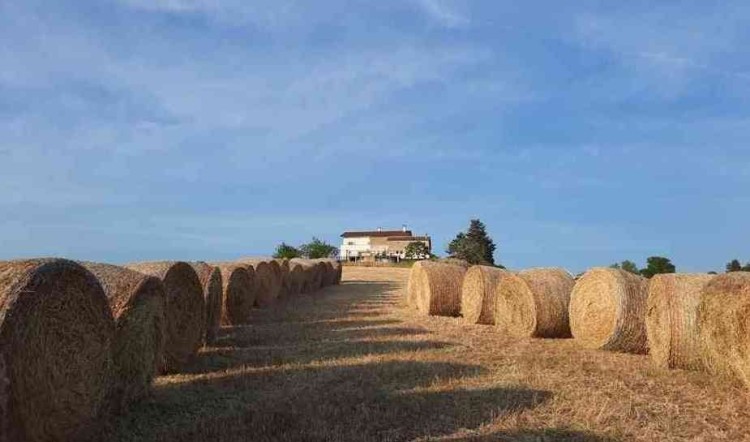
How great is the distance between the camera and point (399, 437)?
252 inches

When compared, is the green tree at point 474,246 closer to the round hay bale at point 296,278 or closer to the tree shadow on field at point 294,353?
the round hay bale at point 296,278

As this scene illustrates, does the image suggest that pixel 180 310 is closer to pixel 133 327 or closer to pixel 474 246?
pixel 133 327

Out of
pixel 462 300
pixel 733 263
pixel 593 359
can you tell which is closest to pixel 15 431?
pixel 593 359

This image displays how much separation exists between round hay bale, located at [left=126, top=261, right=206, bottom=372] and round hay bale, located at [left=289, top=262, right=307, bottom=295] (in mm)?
14716

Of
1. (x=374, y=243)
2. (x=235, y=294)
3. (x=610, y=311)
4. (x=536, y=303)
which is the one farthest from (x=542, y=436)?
(x=374, y=243)

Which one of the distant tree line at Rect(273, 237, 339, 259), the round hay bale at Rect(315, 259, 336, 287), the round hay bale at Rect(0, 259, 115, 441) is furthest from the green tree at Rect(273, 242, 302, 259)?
the round hay bale at Rect(0, 259, 115, 441)

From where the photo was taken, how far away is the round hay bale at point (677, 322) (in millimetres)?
9758

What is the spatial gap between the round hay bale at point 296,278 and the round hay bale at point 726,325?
18.3m

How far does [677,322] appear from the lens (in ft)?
32.4

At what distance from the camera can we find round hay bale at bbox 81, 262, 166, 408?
300 inches

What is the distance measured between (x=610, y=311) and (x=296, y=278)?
16.9 metres

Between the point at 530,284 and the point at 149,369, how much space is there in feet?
26.3

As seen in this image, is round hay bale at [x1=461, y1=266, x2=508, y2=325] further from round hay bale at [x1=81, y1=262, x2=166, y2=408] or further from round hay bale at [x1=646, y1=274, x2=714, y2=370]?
round hay bale at [x1=81, y1=262, x2=166, y2=408]

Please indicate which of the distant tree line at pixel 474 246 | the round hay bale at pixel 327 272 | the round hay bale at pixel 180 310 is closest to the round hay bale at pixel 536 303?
the round hay bale at pixel 180 310
